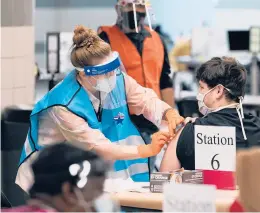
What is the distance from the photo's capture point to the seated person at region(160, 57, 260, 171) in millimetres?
4117

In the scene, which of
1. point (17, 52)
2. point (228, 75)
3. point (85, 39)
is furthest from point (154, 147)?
point (17, 52)

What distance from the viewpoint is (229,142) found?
397cm

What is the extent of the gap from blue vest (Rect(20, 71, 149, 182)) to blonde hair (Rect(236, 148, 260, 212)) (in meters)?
1.45

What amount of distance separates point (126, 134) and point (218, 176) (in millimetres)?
672

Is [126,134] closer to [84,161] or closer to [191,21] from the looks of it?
[84,161]

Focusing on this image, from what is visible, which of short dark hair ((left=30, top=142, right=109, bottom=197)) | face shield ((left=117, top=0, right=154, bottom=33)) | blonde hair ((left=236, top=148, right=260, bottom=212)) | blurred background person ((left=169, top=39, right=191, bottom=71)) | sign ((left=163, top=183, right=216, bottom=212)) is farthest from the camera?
blurred background person ((left=169, top=39, right=191, bottom=71))

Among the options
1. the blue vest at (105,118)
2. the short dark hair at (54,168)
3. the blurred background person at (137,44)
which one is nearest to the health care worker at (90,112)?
the blue vest at (105,118)

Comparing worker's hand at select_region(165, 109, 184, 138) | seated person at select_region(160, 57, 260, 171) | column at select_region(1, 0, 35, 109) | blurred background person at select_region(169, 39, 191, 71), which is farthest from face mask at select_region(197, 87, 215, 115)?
blurred background person at select_region(169, 39, 191, 71)

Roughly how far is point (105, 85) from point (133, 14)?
1173 mm

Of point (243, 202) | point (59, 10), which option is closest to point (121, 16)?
point (243, 202)

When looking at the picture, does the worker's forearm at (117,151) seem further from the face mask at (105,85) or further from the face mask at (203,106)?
the face mask at (203,106)

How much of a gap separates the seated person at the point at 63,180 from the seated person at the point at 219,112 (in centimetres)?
152

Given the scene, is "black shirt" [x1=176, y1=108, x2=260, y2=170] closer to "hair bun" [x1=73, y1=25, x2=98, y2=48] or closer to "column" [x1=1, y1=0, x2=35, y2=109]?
"hair bun" [x1=73, y1=25, x2=98, y2=48]

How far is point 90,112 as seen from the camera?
13.7ft
